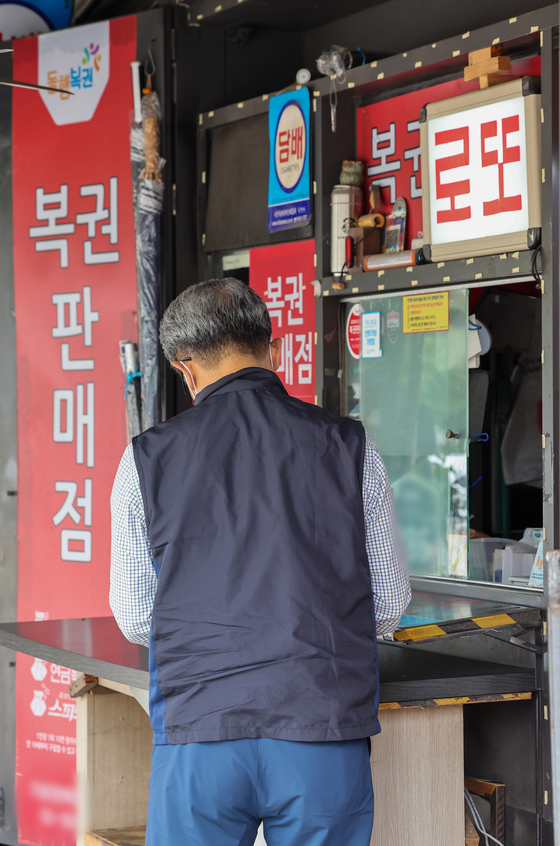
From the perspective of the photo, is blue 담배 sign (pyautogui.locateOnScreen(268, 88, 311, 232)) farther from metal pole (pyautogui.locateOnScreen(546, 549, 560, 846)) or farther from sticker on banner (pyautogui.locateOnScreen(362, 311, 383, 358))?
metal pole (pyautogui.locateOnScreen(546, 549, 560, 846))

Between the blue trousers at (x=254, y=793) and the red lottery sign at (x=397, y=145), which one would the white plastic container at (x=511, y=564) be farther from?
the blue trousers at (x=254, y=793)

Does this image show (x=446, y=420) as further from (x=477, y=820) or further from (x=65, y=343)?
(x=65, y=343)

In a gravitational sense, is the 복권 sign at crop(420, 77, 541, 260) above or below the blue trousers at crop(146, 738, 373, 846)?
above

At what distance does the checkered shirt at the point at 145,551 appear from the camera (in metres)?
1.67

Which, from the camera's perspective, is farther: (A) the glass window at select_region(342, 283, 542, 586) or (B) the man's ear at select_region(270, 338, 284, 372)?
(A) the glass window at select_region(342, 283, 542, 586)

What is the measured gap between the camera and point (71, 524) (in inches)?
150

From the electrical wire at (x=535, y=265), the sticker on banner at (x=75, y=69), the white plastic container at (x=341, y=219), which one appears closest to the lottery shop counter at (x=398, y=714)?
the electrical wire at (x=535, y=265)

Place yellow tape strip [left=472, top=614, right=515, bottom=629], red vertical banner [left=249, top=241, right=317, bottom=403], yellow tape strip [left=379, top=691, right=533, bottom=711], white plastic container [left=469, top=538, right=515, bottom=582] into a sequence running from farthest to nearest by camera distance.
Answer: red vertical banner [left=249, top=241, right=317, bottom=403]
white plastic container [left=469, top=538, right=515, bottom=582]
yellow tape strip [left=472, top=614, right=515, bottom=629]
yellow tape strip [left=379, top=691, right=533, bottom=711]

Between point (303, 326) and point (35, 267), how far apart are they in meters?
1.22

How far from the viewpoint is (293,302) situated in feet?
11.3

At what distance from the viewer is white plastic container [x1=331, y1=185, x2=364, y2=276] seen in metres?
3.15

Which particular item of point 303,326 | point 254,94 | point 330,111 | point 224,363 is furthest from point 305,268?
point 224,363

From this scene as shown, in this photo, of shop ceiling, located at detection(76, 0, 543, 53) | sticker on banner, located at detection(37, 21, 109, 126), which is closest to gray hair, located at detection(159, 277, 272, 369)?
shop ceiling, located at detection(76, 0, 543, 53)

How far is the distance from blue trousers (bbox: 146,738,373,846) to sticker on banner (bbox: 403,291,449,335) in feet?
5.19
